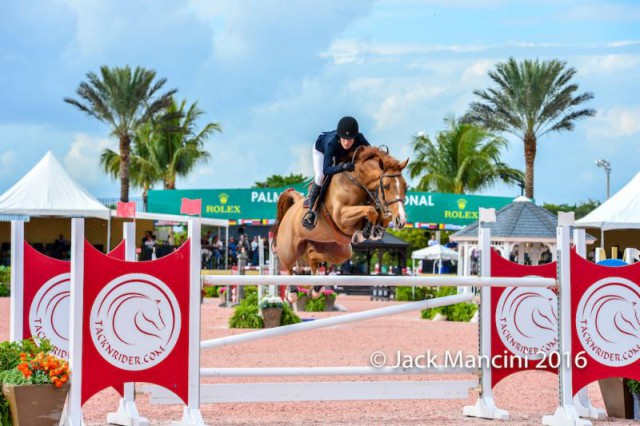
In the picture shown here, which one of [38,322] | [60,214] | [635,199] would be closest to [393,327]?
[635,199]

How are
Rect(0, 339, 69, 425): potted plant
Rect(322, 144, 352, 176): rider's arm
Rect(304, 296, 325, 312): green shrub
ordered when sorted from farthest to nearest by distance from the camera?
Rect(304, 296, 325, 312): green shrub < Rect(322, 144, 352, 176): rider's arm < Rect(0, 339, 69, 425): potted plant

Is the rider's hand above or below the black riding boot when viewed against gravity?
above

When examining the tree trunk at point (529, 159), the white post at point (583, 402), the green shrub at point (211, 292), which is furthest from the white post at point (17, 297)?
the tree trunk at point (529, 159)

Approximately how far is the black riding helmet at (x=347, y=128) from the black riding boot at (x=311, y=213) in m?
0.53

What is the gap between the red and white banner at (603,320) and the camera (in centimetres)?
698

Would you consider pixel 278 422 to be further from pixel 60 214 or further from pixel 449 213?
pixel 449 213

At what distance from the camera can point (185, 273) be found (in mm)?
6109

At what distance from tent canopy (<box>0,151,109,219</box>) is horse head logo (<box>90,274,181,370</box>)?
1826 centimetres

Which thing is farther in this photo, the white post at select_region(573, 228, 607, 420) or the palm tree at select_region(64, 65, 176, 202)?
the palm tree at select_region(64, 65, 176, 202)

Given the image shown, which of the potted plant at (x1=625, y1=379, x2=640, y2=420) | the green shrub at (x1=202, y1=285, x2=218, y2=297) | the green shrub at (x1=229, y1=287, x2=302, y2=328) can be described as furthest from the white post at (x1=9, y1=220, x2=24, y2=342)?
the green shrub at (x1=202, y1=285, x2=218, y2=297)

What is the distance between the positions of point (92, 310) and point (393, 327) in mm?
12621

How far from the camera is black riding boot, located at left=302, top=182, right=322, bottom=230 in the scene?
736 cm

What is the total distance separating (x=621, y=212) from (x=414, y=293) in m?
6.22

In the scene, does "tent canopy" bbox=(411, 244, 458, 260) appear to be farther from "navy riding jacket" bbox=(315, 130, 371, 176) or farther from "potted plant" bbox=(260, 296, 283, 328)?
"navy riding jacket" bbox=(315, 130, 371, 176)
